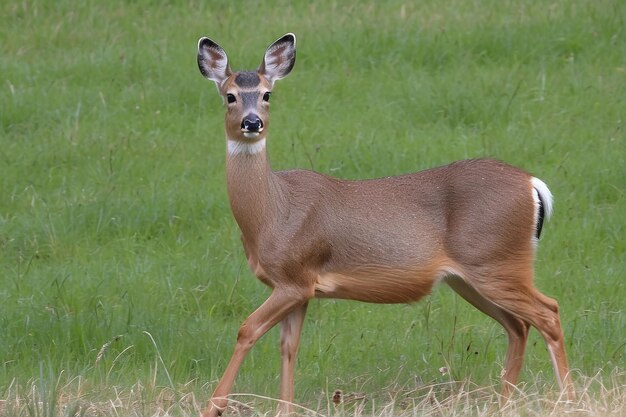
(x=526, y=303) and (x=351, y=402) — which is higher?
(x=526, y=303)

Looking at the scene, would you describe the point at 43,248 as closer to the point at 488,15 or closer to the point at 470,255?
the point at 470,255

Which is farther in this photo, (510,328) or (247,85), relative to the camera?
(510,328)

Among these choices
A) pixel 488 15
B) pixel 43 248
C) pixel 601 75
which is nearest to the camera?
pixel 43 248

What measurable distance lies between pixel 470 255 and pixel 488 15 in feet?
18.9

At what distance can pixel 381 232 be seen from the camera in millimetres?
6898

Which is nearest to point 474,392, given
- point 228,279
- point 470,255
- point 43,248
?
point 470,255

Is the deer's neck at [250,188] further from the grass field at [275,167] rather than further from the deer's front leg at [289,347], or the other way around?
Result: the grass field at [275,167]

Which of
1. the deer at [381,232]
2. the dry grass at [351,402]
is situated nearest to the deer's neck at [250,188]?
the deer at [381,232]

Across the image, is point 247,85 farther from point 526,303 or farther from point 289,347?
point 526,303

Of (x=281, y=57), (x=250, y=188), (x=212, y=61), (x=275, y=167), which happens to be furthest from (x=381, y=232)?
(x=275, y=167)

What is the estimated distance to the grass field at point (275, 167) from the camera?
285 inches

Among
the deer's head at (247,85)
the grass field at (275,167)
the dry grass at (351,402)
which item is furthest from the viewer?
the grass field at (275,167)

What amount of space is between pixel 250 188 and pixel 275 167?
3.08 m

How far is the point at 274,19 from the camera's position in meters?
12.5
